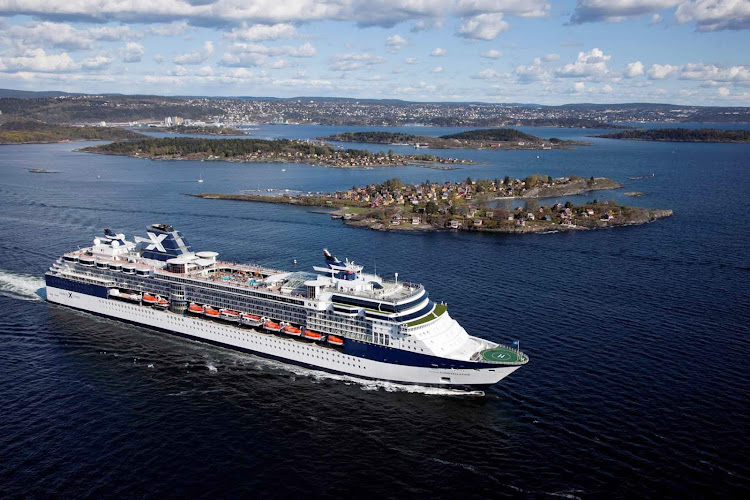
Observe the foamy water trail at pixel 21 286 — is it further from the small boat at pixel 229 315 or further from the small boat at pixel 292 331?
the small boat at pixel 292 331

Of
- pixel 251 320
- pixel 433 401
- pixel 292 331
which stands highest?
pixel 251 320

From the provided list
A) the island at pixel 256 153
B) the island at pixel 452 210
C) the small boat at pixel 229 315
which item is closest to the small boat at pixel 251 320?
the small boat at pixel 229 315

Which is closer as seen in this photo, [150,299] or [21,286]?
[150,299]

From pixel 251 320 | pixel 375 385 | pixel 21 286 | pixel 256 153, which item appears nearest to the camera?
pixel 375 385

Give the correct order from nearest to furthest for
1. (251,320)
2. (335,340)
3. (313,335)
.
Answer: (335,340) < (313,335) < (251,320)

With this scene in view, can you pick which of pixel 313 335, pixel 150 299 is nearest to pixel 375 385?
pixel 313 335

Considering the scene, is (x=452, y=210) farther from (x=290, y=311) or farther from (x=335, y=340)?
(x=335, y=340)

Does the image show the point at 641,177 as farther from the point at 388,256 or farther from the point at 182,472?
the point at 182,472
